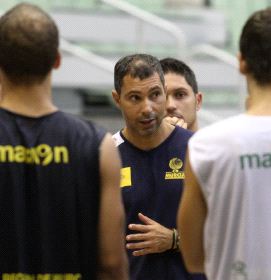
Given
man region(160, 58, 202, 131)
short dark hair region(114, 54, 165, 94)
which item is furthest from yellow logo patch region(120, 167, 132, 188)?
man region(160, 58, 202, 131)

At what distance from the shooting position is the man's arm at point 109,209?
370cm

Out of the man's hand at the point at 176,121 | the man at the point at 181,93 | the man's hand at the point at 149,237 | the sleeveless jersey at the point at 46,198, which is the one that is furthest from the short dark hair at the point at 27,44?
the man at the point at 181,93

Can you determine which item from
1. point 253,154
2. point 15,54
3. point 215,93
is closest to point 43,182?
point 15,54

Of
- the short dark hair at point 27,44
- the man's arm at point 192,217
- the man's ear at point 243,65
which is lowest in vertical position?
the man's arm at point 192,217

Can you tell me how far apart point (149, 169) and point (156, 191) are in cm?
14

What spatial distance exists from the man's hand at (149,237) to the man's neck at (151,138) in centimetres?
42

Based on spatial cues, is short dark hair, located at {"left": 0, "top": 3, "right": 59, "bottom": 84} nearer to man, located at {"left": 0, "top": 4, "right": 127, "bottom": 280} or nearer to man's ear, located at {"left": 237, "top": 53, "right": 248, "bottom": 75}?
man, located at {"left": 0, "top": 4, "right": 127, "bottom": 280}

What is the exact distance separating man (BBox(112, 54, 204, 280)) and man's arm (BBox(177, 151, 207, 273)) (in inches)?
41.0

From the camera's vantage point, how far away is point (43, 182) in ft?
12.1

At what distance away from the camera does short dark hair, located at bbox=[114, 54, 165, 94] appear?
5.24 m

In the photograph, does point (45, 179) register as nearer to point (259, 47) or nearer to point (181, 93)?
point (259, 47)

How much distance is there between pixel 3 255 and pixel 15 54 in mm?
732

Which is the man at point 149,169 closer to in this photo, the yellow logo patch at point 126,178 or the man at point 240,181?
the yellow logo patch at point 126,178

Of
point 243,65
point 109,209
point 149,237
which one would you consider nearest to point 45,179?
point 109,209
